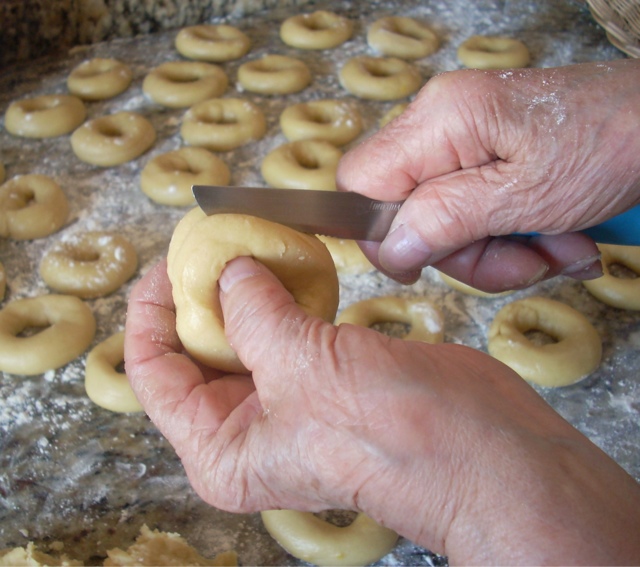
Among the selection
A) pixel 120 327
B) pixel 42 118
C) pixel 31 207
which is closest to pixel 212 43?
pixel 42 118

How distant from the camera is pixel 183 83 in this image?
104 inches

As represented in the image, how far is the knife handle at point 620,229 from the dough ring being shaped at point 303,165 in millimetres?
960

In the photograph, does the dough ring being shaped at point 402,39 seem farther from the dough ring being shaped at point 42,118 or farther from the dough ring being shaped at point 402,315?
the dough ring being shaped at point 402,315

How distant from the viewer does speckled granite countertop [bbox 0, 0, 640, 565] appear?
1.43 m

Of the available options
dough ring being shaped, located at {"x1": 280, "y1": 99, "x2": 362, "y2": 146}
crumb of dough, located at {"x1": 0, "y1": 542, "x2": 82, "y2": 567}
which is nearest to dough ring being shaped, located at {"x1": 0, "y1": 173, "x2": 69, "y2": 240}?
dough ring being shaped, located at {"x1": 280, "y1": 99, "x2": 362, "y2": 146}

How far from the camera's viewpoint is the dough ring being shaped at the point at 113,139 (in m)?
2.31

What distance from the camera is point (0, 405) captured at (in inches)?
64.8

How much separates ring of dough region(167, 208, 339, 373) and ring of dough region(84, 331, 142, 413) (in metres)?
0.44

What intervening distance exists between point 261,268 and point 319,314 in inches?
7.5

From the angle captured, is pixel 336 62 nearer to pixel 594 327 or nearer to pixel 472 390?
pixel 594 327

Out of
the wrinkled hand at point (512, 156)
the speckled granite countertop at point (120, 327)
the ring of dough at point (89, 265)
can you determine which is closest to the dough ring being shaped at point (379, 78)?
the speckled granite countertop at point (120, 327)

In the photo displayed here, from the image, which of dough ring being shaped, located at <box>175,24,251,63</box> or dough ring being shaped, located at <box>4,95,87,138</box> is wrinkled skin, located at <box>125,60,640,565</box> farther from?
dough ring being shaped, located at <box>175,24,251,63</box>

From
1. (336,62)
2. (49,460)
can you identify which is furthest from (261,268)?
(336,62)

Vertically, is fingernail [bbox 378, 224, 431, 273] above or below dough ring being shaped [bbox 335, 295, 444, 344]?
above
